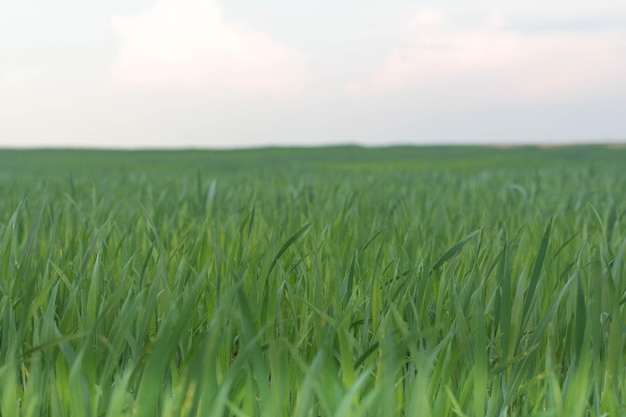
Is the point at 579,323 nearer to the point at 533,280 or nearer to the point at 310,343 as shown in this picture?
the point at 533,280

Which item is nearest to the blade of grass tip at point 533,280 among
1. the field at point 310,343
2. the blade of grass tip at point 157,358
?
the field at point 310,343

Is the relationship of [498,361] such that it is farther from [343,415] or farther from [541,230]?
[541,230]

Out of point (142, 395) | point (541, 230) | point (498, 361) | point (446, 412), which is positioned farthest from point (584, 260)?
point (142, 395)

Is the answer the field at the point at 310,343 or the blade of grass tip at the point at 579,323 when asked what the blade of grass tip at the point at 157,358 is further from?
the blade of grass tip at the point at 579,323

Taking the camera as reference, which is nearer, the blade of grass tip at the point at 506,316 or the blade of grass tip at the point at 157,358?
the blade of grass tip at the point at 157,358

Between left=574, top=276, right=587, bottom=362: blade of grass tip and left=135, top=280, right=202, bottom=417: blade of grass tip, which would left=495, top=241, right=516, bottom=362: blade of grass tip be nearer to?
left=574, top=276, right=587, bottom=362: blade of grass tip

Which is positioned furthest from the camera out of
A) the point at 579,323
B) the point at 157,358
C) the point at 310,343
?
the point at 310,343

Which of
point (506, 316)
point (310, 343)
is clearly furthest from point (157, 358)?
point (506, 316)

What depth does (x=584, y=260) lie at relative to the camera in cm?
152

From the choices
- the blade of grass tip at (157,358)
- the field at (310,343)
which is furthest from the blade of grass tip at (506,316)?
the blade of grass tip at (157,358)

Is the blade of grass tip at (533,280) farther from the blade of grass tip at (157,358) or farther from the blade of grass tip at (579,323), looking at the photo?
the blade of grass tip at (157,358)

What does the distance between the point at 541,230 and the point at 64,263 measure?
52.9 inches

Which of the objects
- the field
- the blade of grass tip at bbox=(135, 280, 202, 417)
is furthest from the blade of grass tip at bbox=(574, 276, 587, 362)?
the blade of grass tip at bbox=(135, 280, 202, 417)

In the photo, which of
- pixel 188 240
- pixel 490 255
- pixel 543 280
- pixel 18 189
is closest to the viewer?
pixel 543 280
